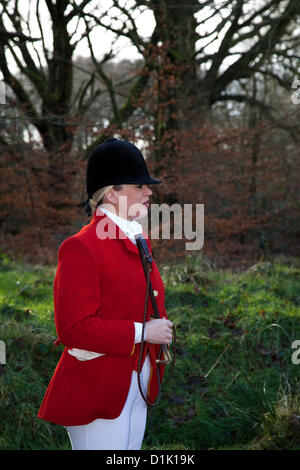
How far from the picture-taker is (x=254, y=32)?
1075cm

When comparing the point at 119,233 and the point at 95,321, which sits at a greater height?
the point at 119,233

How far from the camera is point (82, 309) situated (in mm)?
1888

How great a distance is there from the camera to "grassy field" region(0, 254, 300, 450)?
144 inches

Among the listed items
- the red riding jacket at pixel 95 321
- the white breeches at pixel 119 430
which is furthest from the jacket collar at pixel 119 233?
the white breeches at pixel 119 430

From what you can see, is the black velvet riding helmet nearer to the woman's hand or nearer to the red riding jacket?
the red riding jacket

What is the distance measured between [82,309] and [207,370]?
278 centimetres

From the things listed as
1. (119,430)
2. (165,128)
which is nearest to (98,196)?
(119,430)

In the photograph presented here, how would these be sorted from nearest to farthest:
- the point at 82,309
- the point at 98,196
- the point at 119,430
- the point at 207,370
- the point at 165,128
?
the point at 82,309, the point at 119,430, the point at 98,196, the point at 207,370, the point at 165,128

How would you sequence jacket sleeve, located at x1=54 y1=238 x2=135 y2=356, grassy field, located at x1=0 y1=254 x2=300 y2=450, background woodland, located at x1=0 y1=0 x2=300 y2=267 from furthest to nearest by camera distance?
background woodland, located at x1=0 y1=0 x2=300 y2=267, grassy field, located at x1=0 y1=254 x2=300 y2=450, jacket sleeve, located at x1=54 y1=238 x2=135 y2=356

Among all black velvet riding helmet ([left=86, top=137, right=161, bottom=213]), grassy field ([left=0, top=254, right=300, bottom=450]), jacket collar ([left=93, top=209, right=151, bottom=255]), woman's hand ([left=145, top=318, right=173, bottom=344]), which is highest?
black velvet riding helmet ([left=86, top=137, right=161, bottom=213])

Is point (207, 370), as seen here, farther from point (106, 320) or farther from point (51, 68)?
point (51, 68)

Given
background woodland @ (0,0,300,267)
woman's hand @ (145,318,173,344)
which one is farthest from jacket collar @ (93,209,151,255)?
background woodland @ (0,0,300,267)

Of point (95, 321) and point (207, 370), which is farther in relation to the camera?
point (207, 370)

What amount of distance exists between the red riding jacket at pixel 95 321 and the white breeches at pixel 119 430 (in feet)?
0.17
